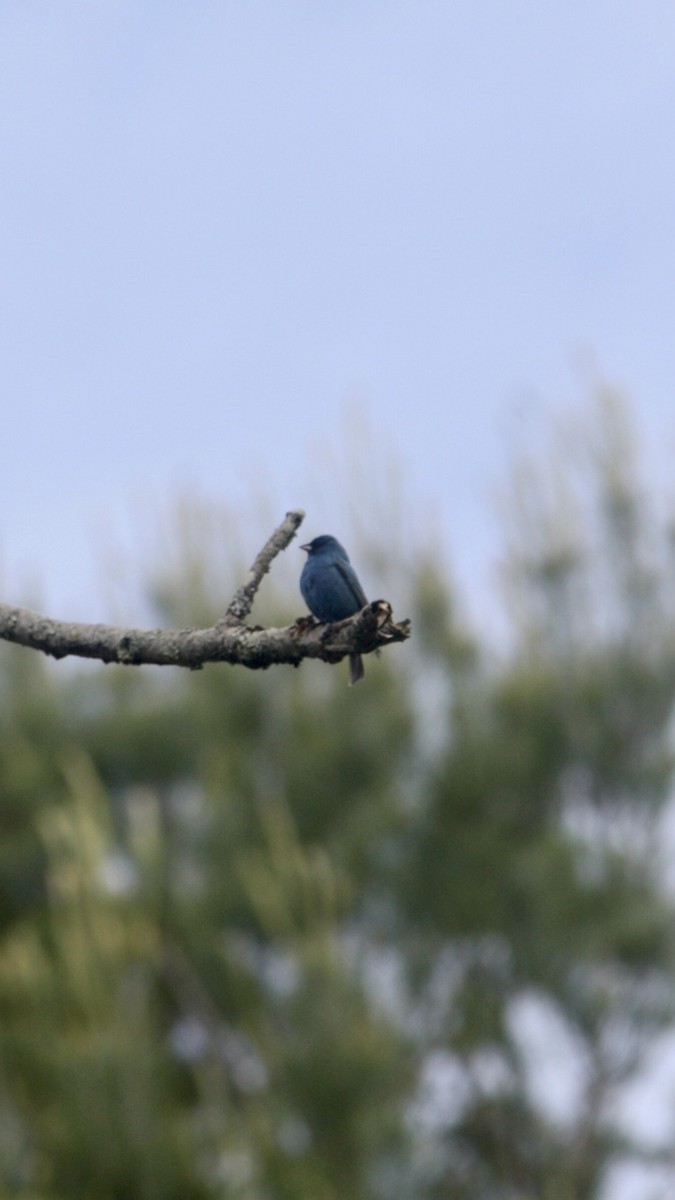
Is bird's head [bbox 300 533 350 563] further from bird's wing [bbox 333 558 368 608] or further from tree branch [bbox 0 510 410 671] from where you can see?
tree branch [bbox 0 510 410 671]

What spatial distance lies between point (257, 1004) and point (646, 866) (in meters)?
5.15

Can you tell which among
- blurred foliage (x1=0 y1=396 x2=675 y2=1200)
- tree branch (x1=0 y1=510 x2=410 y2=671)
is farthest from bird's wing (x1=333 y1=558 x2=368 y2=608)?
blurred foliage (x1=0 y1=396 x2=675 y2=1200)

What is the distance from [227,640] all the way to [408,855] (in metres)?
17.2

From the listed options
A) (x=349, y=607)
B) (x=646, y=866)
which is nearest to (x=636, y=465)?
(x=646, y=866)

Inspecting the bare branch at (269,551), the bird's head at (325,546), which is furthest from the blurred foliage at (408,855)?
the bare branch at (269,551)

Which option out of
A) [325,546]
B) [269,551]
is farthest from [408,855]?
[269,551]

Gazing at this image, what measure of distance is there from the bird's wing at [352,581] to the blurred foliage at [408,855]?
10.5 metres

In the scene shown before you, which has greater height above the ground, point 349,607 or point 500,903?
point 349,607

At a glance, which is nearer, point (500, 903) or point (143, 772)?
point (500, 903)

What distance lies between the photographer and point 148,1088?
47.4ft

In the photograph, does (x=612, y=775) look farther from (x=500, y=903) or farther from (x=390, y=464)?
(x=390, y=464)

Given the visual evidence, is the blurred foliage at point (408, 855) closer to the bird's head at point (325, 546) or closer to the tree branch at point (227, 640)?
the bird's head at point (325, 546)

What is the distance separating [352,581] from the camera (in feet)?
16.5

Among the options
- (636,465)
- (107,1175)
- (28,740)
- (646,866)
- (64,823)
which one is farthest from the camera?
(28,740)
